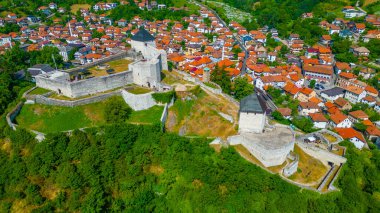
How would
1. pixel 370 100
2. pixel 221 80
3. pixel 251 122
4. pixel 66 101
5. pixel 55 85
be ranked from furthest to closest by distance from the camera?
pixel 370 100 → pixel 221 80 → pixel 55 85 → pixel 66 101 → pixel 251 122

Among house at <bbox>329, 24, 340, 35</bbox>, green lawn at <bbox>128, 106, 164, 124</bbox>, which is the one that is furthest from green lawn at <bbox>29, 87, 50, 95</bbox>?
house at <bbox>329, 24, 340, 35</bbox>

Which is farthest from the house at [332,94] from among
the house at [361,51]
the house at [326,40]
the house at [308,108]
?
the house at [326,40]

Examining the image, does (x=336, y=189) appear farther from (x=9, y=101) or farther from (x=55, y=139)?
(x=9, y=101)

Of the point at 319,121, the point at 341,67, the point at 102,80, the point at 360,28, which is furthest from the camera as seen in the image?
the point at 360,28

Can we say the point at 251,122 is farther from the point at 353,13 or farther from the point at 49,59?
the point at 353,13

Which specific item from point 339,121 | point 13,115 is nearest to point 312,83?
point 339,121

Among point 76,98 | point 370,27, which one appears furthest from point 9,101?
point 370,27
